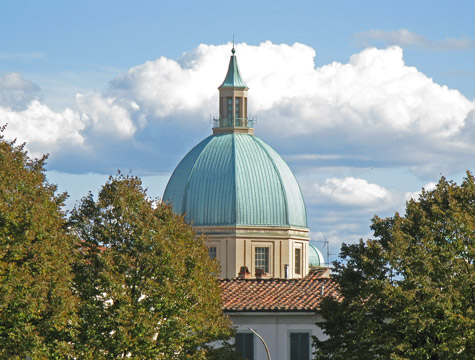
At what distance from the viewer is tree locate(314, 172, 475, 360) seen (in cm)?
4956

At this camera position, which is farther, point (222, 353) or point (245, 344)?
point (245, 344)

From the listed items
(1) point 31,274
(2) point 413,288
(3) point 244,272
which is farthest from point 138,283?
(3) point 244,272

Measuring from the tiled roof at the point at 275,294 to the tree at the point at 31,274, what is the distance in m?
12.2

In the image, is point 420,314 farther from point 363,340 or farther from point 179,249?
point 179,249

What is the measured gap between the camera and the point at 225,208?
316 feet

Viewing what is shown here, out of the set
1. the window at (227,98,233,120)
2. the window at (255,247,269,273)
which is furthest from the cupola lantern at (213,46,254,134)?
the window at (255,247,269,273)

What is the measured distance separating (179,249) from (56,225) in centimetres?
485

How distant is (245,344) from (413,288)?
13.1 meters

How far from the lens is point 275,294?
63.2 m

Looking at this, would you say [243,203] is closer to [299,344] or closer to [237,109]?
[237,109]

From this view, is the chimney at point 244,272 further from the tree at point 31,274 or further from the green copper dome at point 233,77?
the tree at point 31,274

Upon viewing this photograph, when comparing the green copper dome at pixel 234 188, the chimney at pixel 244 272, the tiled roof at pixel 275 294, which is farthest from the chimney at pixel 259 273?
the tiled roof at pixel 275 294

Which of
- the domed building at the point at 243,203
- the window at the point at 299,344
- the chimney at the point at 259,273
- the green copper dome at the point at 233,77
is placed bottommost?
the window at the point at 299,344

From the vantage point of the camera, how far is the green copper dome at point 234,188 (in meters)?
96.2
